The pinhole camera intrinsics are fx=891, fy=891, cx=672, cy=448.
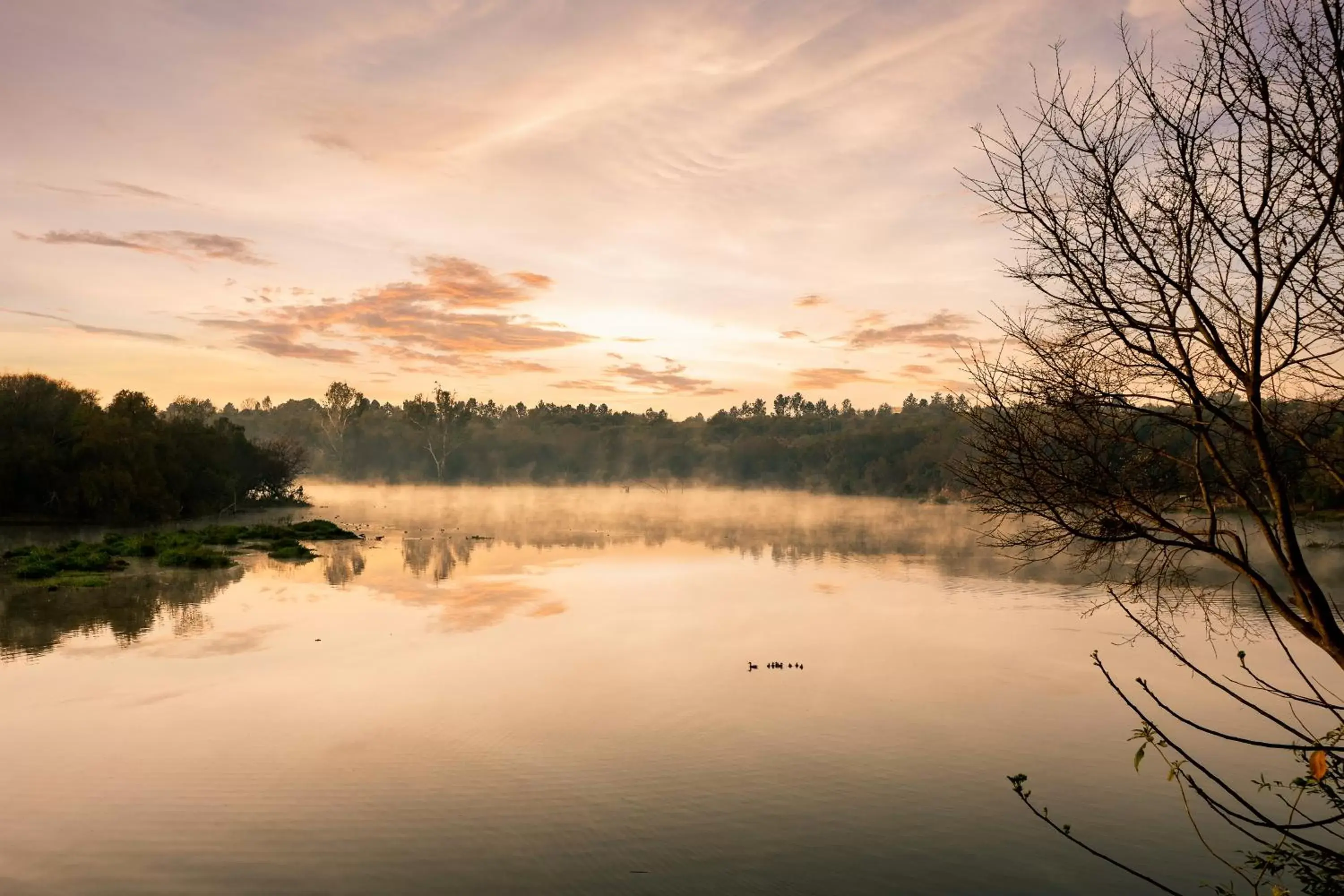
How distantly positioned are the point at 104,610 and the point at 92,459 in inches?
1051

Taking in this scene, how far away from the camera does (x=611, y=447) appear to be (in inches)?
6033

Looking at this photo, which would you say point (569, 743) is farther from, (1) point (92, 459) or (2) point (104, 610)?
(1) point (92, 459)

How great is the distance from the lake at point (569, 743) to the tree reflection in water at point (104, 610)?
15 cm

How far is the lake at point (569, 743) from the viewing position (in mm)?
8531

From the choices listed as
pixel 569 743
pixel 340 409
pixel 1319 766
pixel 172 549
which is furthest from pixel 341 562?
pixel 340 409

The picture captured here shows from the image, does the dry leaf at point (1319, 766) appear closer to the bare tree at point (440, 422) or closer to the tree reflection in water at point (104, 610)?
the tree reflection in water at point (104, 610)

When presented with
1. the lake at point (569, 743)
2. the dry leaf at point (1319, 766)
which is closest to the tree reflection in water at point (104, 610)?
the lake at point (569, 743)

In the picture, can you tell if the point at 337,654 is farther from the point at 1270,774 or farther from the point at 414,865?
the point at 1270,774

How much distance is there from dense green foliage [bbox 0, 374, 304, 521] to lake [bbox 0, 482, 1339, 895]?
22.3 meters

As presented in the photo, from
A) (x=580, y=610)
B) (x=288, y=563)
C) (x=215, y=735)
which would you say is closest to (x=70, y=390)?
(x=288, y=563)

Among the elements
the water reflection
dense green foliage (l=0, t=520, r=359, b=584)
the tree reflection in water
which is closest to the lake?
the tree reflection in water

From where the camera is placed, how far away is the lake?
853 centimetres

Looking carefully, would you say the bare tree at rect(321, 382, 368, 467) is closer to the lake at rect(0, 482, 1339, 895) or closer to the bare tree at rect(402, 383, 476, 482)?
the bare tree at rect(402, 383, 476, 482)

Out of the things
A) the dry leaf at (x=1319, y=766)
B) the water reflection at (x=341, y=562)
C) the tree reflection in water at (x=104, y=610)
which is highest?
the dry leaf at (x=1319, y=766)
